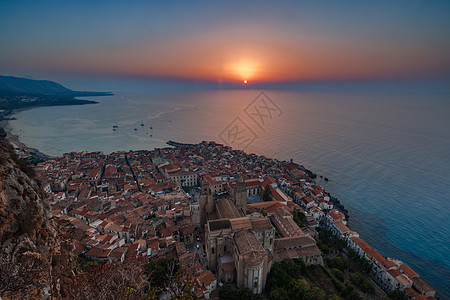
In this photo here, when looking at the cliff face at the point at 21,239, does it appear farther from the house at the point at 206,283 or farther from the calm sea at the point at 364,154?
the calm sea at the point at 364,154

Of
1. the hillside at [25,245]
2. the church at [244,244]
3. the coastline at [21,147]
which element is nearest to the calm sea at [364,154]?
the coastline at [21,147]

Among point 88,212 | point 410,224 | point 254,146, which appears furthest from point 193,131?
point 410,224

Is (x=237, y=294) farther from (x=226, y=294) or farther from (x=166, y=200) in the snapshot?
(x=166, y=200)

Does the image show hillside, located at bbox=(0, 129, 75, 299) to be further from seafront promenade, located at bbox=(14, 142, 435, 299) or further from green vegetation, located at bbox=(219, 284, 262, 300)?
green vegetation, located at bbox=(219, 284, 262, 300)

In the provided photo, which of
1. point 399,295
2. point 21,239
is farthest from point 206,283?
point 399,295

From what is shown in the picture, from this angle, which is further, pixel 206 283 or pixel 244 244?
pixel 244 244

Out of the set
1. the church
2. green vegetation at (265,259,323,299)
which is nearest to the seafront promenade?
the church

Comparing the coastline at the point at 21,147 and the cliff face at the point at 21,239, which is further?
the coastline at the point at 21,147

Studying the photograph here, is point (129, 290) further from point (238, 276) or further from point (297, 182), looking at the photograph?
point (297, 182)
